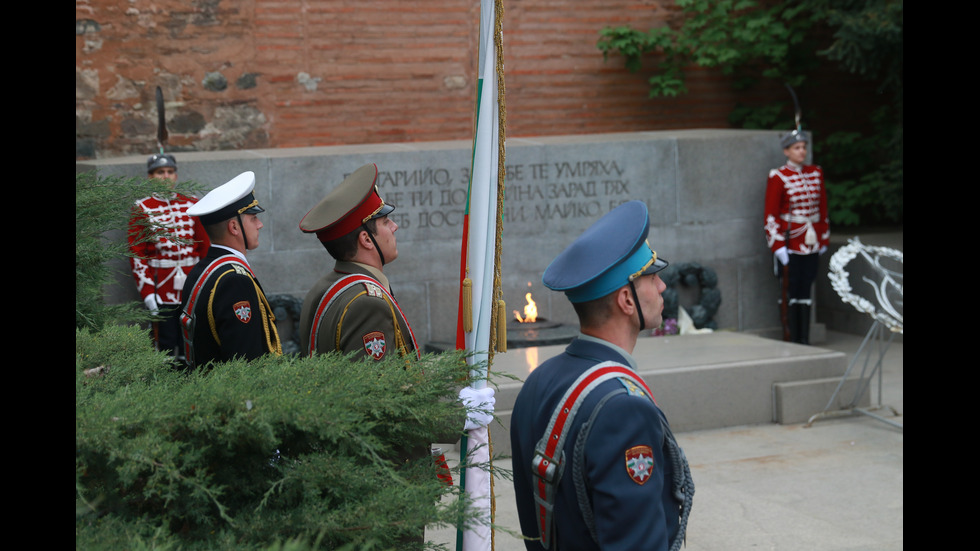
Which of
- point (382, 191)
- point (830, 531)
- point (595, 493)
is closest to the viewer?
point (595, 493)

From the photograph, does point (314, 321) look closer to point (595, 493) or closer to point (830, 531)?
point (595, 493)

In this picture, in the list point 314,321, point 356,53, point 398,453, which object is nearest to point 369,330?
point 314,321

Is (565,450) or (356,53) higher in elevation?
(356,53)

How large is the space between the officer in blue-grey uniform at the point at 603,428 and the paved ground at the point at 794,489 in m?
1.86

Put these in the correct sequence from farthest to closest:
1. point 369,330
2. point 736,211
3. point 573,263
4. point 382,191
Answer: point 736,211 < point 382,191 < point 369,330 < point 573,263

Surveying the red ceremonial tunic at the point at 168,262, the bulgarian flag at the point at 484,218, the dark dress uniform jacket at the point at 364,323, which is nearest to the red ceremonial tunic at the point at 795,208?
the red ceremonial tunic at the point at 168,262

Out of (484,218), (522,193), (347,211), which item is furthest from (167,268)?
(484,218)

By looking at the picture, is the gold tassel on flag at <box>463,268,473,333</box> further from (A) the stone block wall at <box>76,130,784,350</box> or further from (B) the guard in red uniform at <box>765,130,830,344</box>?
(B) the guard in red uniform at <box>765,130,830,344</box>

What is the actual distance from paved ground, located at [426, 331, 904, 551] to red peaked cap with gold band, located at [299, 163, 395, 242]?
1.40 metres

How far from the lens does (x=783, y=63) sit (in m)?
13.2
